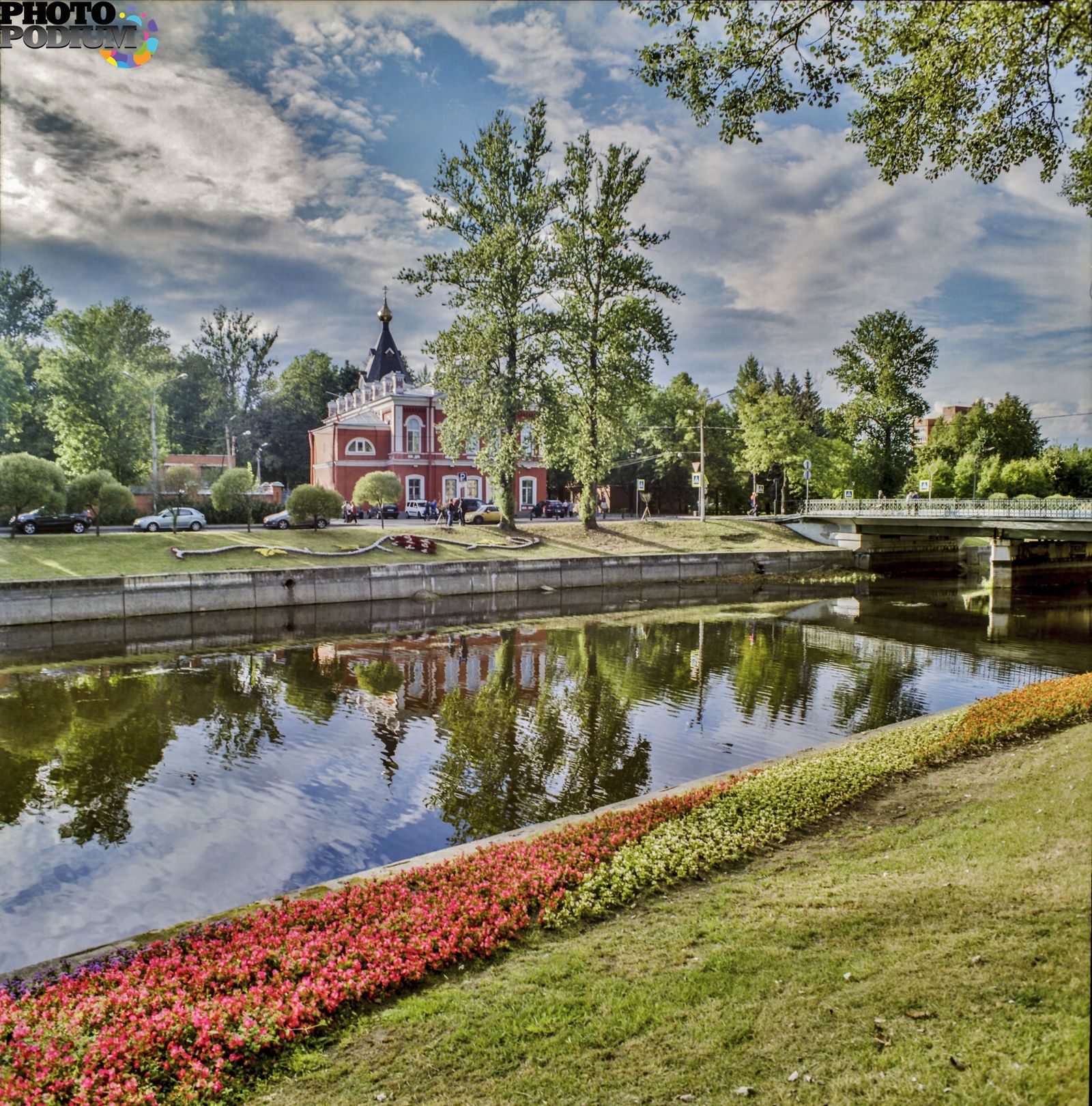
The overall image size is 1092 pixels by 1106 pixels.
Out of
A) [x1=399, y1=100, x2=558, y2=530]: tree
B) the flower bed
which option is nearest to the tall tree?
[x1=399, y1=100, x2=558, y2=530]: tree

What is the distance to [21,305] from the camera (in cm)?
6644

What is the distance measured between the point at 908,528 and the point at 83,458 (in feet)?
178

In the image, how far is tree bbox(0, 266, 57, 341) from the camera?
64.9 metres

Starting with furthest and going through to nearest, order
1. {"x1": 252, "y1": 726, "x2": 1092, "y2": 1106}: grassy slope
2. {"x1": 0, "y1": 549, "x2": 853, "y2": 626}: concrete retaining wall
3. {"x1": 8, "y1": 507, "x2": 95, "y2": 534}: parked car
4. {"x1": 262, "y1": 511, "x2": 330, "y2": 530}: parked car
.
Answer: {"x1": 262, "y1": 511, "x2": 330, "y2": 530}: parked car → {"x1": 8, "y1": 507, "x2": 95, "y2": 534}: parked car → {"x1": 0, "y1": 549, "x2": 853, "y2": 626}: concrete retaining wall → {"x1": 252, "y1": 726, "x2": 1092, "y2": 1106}: grassy slope

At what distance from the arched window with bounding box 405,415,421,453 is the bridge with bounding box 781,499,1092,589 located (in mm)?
30412

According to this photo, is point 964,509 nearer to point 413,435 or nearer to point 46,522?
point 413,435

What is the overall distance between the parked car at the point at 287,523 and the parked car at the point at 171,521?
3.38 meters

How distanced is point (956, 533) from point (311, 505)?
150 ft

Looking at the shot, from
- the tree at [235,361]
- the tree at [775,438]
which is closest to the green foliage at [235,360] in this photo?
the tree at [235,361]

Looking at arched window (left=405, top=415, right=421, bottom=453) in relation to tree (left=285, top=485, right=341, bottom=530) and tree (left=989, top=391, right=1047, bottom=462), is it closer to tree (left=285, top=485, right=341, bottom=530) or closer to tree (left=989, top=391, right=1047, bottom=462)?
tree (left=285, top=485, right=341, bottom=530)

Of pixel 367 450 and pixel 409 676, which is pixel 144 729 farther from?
pixel 367 450

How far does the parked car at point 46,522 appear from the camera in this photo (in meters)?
32.9

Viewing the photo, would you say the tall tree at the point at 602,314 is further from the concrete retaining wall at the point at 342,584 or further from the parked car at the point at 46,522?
the parked car at the point at 46,522

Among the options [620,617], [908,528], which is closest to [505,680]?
[620,617]
